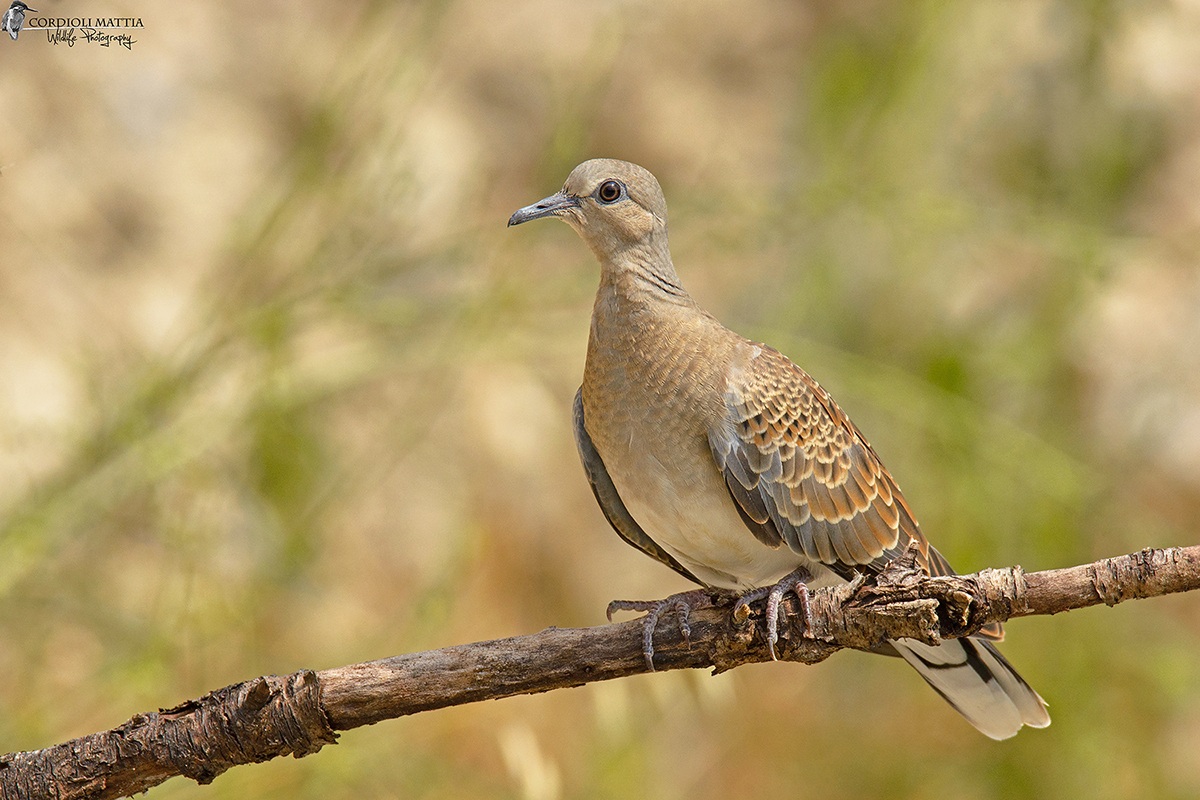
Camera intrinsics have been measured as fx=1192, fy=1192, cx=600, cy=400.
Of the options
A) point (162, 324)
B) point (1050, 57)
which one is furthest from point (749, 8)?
point (162, 324)

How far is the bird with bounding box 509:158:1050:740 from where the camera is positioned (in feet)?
8.54

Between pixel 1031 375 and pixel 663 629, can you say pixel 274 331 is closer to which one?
pixel 663 629

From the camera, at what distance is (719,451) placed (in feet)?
8.48

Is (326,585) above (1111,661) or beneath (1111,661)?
above

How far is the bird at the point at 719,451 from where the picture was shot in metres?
2.60

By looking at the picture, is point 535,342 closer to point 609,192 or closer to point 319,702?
point 609,192

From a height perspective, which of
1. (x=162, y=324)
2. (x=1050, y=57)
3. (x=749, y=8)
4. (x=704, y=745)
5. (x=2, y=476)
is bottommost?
(x=704, y=745)

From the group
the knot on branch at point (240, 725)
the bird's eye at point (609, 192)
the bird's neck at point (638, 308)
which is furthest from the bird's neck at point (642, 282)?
the knot on branch at point (240, 725)

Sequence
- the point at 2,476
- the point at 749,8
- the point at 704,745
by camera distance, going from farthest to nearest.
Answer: the point at 749,8 < the point at 704,745 < the point at 2,476

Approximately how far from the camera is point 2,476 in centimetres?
475

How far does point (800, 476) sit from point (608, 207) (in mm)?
751

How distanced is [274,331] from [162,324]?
9.04ft

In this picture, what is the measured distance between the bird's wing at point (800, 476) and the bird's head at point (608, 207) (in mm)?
387

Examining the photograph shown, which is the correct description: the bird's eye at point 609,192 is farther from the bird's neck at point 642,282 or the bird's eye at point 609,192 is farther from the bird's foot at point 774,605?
the bird's foot at point 774,605
